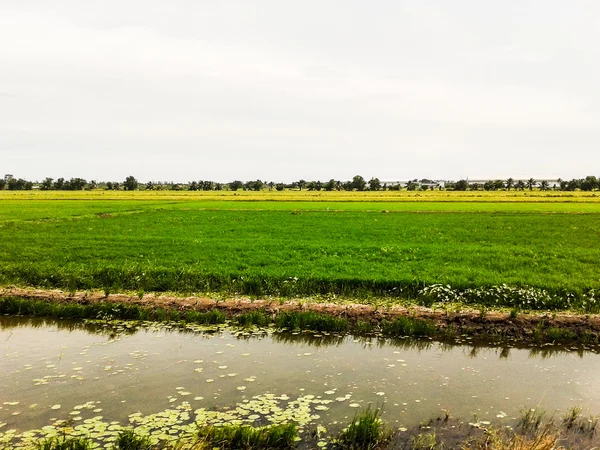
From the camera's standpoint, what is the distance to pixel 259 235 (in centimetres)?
2575

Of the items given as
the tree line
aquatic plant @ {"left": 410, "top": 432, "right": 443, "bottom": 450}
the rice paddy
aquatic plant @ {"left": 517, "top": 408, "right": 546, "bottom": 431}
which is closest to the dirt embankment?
the rice paddy

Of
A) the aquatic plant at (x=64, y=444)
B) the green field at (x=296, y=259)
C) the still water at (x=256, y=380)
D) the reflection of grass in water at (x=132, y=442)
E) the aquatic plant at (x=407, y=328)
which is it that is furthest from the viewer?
the green field at (x=296, y=259)

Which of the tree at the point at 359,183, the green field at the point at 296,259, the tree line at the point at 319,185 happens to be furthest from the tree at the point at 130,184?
the green field at the point at 296,259

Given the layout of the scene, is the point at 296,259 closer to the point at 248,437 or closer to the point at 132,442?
the point at 248,437

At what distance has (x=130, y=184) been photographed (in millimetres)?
178500

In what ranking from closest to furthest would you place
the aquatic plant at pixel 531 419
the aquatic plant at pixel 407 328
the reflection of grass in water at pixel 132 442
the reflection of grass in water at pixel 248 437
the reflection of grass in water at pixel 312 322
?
the reflection of grass in water at pixel 132 442
the reflection of grass in water at pixel 248 437
the aquatic plant at pixel 531 419
the aquatic plant at pixel 407 328
the reflection of grass in water at pixel 312 322

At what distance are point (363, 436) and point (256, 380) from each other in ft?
8.81

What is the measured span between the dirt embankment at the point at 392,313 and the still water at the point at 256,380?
969 mm

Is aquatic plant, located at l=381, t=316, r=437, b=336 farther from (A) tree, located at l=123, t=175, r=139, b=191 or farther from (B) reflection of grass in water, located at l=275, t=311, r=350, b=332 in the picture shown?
(A) tree, located at l=123, t=175, r=139, b=191

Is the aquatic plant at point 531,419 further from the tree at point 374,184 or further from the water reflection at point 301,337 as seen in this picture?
the tree at point 374,184

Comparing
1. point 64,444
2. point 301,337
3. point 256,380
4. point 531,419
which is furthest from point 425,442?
point 301,337

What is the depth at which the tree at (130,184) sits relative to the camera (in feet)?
584

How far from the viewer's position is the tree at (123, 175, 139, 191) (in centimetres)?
17788

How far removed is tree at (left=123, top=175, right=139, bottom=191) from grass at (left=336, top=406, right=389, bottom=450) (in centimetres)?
18342
